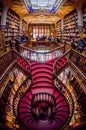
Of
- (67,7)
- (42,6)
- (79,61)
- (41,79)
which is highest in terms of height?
(42,6)

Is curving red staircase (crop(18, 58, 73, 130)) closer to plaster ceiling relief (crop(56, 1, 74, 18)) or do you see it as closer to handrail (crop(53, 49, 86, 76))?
handrail (crop(53, 49, 86, 76))

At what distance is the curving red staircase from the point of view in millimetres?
6727

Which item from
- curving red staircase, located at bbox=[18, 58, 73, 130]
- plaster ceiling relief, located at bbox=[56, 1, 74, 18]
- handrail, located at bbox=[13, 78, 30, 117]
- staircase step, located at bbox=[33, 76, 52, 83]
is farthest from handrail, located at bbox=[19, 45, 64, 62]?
plaster ceiling relief, located at bbox=[56, 1, 74, 18]

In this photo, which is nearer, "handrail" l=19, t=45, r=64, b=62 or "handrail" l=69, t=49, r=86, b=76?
"handrail" l=69, t=49, r=86, b=76

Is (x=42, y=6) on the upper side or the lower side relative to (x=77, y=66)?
upper

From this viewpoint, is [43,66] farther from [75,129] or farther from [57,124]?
[75,129]

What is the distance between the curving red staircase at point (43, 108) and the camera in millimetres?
6727

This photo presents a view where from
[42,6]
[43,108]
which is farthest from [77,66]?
[42,6]

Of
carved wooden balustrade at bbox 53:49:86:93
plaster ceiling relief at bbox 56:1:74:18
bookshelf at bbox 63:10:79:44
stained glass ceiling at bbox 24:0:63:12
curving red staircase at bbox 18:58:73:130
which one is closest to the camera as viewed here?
carved wooden balustrade at bbox 53:49:86:93

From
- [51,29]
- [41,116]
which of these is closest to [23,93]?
[41,116]

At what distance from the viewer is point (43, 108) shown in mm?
7531

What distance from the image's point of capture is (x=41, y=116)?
7211mm

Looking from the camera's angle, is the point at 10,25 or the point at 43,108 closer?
the point at 43,108

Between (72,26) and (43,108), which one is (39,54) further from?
(72,26)
